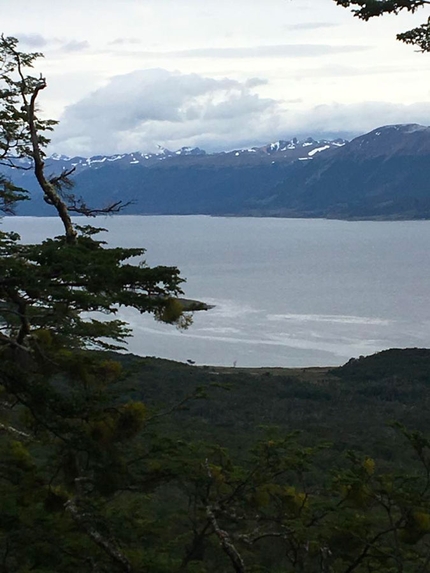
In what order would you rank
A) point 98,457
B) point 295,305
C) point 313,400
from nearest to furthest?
1. point 98,457
2. point 313,400
3. point 295,305

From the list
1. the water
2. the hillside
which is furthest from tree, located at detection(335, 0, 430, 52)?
the water

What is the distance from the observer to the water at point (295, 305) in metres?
44.2

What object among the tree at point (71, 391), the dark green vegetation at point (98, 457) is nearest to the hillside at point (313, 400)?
the dark green vegetation at point (98, 457)

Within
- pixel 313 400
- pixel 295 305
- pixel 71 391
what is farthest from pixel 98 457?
pixel 295 305

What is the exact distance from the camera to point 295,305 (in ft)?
202

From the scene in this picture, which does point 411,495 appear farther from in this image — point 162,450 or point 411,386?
point 411,386

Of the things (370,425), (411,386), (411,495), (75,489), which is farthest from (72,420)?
(411,386)

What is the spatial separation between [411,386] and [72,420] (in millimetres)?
24743

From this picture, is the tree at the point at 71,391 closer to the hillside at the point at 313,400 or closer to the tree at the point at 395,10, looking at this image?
the tree at the point at 395,10

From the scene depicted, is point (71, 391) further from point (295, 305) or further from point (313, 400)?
point (295, 305)

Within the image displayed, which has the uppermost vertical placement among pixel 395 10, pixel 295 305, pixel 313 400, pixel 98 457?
pixel 295 305

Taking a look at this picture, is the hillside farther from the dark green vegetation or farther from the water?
the water

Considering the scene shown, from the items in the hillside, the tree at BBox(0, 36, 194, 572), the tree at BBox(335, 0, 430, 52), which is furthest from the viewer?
the hillside

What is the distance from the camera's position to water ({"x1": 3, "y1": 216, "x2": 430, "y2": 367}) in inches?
1738
